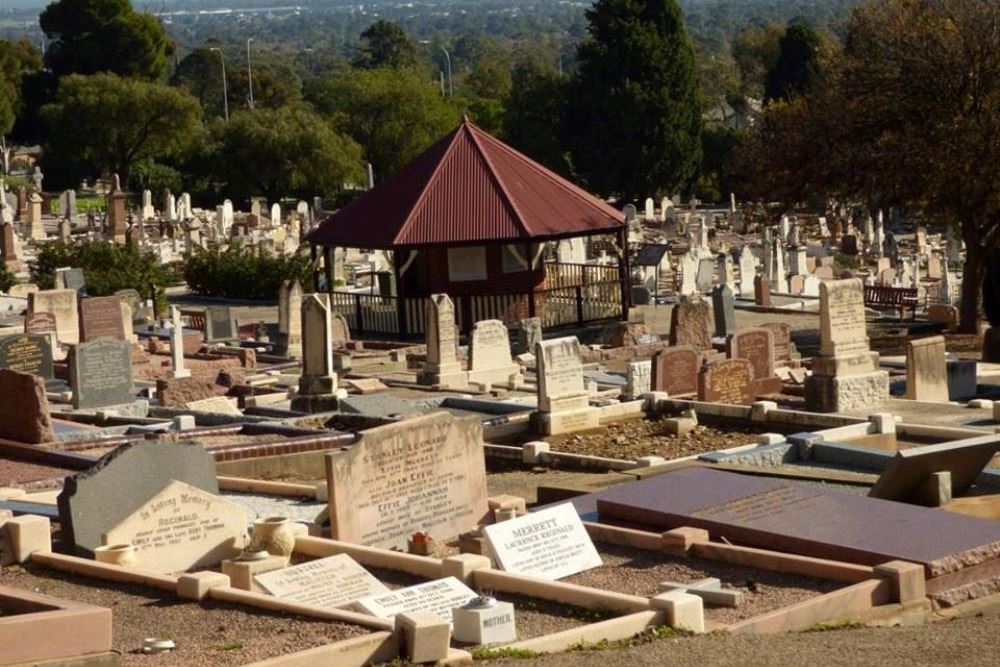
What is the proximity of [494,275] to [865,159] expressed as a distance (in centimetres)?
640

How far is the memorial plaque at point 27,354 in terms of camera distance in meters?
25.3

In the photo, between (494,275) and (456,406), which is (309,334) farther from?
(494,275)

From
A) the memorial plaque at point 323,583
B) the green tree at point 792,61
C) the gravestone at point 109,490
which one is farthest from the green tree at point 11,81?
the memorial plaque at point 323,583

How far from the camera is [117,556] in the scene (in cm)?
1367

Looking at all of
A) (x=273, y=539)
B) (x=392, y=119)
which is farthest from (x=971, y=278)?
(x=392, y=119)

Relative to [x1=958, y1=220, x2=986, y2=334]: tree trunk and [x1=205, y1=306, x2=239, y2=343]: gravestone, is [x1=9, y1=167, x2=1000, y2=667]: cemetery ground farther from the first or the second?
[x1=958, y1=220, x2=986, y2=334]: tree trunk

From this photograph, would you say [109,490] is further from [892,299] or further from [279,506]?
[892,299]

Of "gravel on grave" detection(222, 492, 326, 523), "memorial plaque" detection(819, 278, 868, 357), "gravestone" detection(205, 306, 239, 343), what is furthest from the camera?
"gravestone" detection(205, 306, 239, 343)

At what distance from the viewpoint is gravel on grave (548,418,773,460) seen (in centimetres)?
1989

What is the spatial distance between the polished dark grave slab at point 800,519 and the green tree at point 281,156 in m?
52.2

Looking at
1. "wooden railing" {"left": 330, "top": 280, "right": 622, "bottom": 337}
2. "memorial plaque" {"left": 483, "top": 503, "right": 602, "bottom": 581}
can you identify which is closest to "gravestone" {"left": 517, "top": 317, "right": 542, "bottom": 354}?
"wooden railing" {"left": 330, "top": 280, "right": 622, "bottom": 337}

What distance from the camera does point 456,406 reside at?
23500 mm

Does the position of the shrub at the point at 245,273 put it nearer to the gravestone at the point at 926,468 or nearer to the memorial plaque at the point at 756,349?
the memorial plaque at the point at 756,349

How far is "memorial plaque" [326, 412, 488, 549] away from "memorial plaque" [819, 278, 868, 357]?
346 inches
